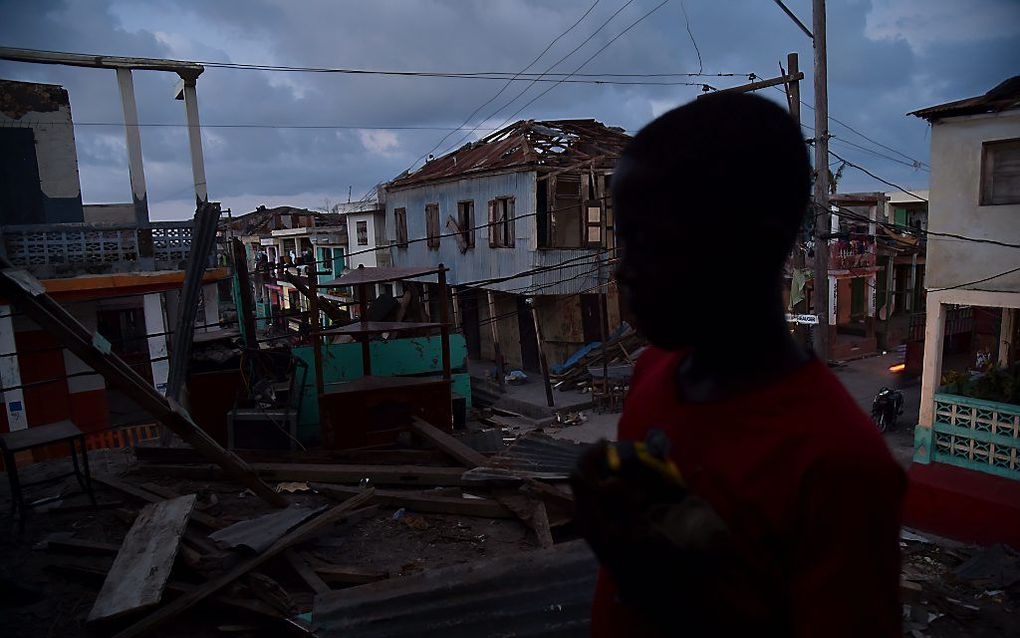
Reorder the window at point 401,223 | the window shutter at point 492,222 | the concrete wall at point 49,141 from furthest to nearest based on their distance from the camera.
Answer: the window at point 401,223, the window shutter at point 492,222, the concrete wall at point 49,141

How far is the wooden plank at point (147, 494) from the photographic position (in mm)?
5539

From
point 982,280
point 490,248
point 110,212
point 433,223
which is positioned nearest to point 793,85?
point 982,280

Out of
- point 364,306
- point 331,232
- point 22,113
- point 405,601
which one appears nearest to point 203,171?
point 22,113

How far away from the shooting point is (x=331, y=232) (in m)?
34.7

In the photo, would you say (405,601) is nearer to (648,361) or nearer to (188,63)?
(648,361)

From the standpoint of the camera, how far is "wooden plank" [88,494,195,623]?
423 cm

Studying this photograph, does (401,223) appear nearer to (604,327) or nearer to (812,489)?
(604,327)

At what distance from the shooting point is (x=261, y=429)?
9172 millimetres

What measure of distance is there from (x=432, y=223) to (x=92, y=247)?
14287mm

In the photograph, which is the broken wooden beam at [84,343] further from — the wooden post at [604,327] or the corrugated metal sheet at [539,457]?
the wooden post at [604,327]

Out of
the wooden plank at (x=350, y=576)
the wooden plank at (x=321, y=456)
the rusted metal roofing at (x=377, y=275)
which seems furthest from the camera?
the rusted metal roofing at (x=377, y=275)

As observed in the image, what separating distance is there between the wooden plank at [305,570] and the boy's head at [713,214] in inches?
160

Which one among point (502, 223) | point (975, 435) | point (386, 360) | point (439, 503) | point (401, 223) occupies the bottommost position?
point (975, 435)

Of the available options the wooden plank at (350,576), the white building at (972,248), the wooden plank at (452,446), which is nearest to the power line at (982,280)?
the white building at (972,248)
